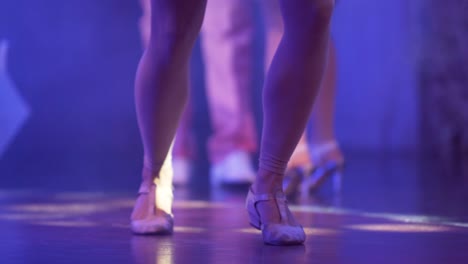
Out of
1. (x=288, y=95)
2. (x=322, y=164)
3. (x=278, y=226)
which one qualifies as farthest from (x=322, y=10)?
(x=322, y=164)

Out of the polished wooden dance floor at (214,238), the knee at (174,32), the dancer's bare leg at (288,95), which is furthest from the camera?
the knee at (174,32)

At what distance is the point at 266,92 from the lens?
1.71m

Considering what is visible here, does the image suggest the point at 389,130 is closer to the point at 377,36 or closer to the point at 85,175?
the point at 377,36

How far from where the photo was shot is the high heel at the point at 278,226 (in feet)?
5.43

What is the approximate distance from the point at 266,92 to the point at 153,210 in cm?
38

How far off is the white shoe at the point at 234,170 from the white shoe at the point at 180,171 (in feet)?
0.40

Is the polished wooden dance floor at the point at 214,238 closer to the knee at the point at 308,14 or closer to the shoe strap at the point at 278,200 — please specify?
the shoe strap at the point at 278,200

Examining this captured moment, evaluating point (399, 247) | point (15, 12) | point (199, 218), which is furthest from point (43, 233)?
point (15, 12)

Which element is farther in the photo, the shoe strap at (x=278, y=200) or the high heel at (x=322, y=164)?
the high heel at (x=322, y=164)

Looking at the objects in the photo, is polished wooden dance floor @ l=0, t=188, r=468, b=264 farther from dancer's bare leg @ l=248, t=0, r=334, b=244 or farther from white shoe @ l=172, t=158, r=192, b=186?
white shoe @ l=172, t=158, r=192, b=186

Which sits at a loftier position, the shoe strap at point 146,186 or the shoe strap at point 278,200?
the shoe strap at point 146,186

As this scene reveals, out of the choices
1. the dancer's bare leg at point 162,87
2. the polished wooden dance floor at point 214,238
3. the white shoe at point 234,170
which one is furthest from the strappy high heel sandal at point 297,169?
the dancer's bare leg at point 162,87

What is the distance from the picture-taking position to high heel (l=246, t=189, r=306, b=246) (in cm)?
165

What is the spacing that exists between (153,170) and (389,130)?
13.6 feet
